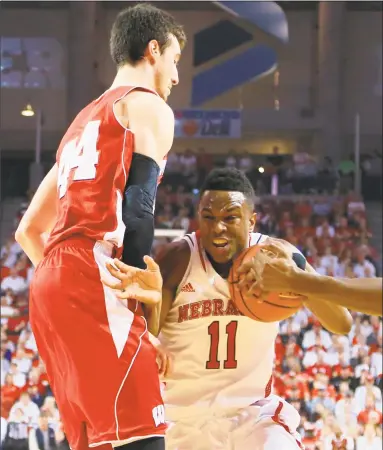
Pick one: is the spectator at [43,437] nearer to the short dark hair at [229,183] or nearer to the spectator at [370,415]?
the spectator at [370,415]

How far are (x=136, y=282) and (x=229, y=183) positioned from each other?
887 mm

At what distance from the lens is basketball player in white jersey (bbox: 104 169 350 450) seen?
10.8ft

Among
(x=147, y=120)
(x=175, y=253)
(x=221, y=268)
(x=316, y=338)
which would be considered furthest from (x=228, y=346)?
(x=316, y=338)

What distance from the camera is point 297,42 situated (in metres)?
20.2

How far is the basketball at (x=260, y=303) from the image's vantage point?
2.99 m

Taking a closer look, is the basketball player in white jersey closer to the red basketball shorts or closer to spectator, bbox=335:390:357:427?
the red basketball shorts

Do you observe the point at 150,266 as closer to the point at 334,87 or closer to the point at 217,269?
the point at 217,269

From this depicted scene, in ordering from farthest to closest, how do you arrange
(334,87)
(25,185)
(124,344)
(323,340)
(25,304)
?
1. (334,87)
2. (25,185)
3. (25,304)
4. (323,340)
5. (124,344)

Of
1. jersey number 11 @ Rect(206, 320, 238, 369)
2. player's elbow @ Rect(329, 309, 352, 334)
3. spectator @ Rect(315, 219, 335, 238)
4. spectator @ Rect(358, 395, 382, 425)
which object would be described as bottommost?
spectator @ Rect(358, 395, 382, 425)

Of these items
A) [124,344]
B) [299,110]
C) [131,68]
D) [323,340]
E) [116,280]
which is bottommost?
[323,340]

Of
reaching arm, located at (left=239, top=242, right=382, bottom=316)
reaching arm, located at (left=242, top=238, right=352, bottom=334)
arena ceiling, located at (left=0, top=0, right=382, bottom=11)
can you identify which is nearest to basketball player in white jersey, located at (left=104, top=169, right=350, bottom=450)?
reaching arm, located at (left=242, top=238, right=352, bottom=334)

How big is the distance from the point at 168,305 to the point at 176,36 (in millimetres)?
1078

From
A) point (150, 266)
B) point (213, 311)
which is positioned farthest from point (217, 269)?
point (150, 266)

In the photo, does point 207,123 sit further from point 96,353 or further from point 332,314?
point 96,353
